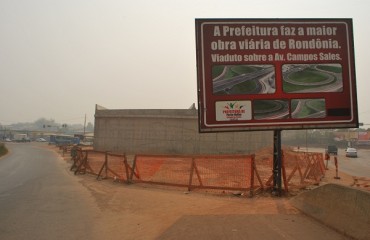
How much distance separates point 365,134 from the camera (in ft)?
443

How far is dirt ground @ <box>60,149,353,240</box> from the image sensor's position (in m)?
7.67

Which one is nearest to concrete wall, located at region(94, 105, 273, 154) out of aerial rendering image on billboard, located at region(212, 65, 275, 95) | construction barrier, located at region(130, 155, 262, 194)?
construction barrier, located at region(130, 155, 262, 194)

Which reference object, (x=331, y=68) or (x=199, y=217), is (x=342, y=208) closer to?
(x=199, y=217)

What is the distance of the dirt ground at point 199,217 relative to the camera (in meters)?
7.67

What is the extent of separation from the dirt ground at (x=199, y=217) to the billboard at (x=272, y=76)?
7.38 feet

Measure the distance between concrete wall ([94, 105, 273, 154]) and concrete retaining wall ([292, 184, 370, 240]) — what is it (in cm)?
4106

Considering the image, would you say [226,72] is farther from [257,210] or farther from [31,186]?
[31,186]

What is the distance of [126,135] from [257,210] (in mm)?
46538

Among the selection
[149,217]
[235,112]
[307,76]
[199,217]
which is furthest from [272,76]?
[149,217]

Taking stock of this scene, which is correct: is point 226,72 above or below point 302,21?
below

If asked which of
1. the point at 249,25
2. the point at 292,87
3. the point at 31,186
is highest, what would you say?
the point at 249,25

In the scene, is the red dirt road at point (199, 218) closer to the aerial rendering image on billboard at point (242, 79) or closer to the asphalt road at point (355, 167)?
the aerial rendering image on billboard at point (242, 79)

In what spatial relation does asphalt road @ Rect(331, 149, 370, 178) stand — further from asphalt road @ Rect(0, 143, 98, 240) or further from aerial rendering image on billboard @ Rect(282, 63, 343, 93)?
asphalt road @ Rect(0, 143, 98, 240)

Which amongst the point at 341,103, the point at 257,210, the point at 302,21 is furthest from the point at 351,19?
the point at 257,210
